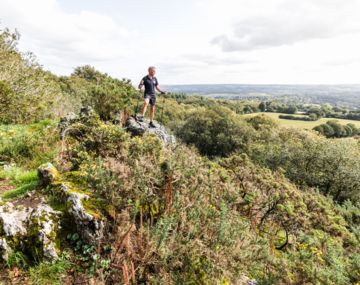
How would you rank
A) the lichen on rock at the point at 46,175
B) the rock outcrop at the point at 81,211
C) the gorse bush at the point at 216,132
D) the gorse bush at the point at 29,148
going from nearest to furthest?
the rock outcrop at the point at 81,211, the lichen on rock at the point at 46,175, the gorse bush at the point at 29,148, the gorse bush at the point at 216,132

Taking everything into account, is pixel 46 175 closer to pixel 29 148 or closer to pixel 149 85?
pixel 29 148

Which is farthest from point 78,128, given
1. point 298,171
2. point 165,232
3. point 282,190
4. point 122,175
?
point 298,171

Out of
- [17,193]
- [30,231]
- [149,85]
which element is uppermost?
[149,85]

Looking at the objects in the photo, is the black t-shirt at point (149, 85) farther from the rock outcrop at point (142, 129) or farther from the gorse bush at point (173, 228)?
the gorse bush at point (173, 228)

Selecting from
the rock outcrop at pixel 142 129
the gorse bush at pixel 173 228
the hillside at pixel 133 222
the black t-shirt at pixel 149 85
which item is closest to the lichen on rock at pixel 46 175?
the hillside at pixel 133 222

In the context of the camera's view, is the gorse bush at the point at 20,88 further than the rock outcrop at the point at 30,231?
Yes

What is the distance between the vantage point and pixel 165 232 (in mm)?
3664

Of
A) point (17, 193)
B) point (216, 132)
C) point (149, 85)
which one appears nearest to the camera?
point (17, 193)

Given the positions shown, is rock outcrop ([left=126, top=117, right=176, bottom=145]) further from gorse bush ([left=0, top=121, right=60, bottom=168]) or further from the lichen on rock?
the lichen on rock

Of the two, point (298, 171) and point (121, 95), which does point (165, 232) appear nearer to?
point (121, 95)

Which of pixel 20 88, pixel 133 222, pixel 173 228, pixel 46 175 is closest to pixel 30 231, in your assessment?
pixel 46 175

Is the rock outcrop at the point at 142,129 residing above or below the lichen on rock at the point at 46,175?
above

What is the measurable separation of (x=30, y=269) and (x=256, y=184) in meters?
7.51

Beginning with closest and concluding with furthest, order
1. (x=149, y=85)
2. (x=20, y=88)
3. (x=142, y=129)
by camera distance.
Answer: (x=142, y=129), (x=149, y=85), (x=20, y=88)
